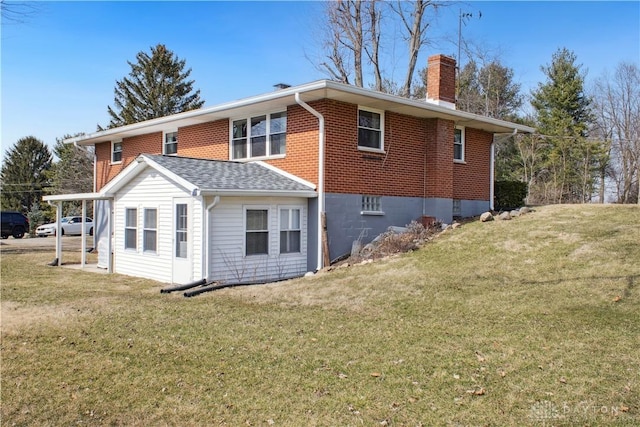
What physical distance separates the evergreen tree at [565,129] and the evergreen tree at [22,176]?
50.3 metres

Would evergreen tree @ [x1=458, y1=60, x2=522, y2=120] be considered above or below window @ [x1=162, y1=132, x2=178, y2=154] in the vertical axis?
above

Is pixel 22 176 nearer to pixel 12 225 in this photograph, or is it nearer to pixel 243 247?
pixel 12 225

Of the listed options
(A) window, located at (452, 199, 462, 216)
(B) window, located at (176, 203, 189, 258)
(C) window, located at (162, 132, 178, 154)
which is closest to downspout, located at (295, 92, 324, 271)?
(B) window, located at (176, 203, 189, 258)

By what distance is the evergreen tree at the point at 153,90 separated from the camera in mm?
42688

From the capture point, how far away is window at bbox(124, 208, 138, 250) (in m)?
14.3

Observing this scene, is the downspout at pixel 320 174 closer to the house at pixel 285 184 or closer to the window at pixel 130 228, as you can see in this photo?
the house at pixel 285 184

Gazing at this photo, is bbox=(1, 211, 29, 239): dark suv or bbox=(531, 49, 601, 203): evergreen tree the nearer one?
bbox=(531, 49, 601, 203): evergreen tree

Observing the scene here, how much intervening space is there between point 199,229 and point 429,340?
7.04 m

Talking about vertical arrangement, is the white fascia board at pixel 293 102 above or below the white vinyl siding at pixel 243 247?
above

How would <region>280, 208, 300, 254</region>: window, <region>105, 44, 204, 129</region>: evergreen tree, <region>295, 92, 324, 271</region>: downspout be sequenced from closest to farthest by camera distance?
<region>295, 92, 324, 271</region>: downspout < <region>280, 208, 300, 254</region>: window < <region>105, 44, 204, 129</region>: evergreen tree

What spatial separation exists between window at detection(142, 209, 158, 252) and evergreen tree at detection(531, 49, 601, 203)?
2534cm

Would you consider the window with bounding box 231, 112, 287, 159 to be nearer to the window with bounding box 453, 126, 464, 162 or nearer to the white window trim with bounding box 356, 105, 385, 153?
the white window trim with bounding box 356, 105, 385, 153

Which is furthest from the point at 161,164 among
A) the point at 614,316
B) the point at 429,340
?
Answer: the point at 614,316

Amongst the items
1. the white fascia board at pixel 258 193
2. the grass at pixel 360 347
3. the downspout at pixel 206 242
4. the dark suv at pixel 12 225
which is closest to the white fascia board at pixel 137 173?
the white fascia board at pixel 258 193
